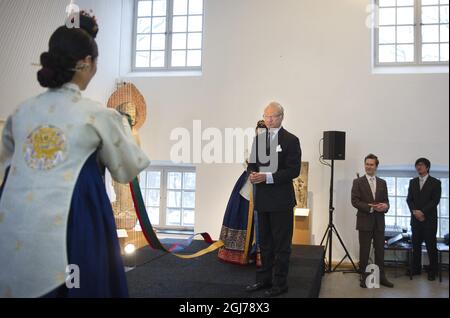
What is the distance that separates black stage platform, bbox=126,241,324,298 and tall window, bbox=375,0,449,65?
3.03m

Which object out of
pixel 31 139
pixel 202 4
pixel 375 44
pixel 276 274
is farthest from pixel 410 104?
pixel 31 139

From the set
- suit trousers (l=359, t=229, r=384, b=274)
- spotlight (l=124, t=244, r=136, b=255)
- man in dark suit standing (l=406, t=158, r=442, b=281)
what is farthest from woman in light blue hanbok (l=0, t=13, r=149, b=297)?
suit trousers (l=359, t=229, r=384, b=274)

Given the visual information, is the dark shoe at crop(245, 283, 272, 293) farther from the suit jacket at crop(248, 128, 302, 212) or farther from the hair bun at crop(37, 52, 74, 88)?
the hair bun at crop(37, 52, 74, 88)

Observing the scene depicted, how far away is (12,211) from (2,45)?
2557 mm

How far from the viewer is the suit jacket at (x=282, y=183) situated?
9.66 ft

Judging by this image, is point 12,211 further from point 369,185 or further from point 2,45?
point 369,185

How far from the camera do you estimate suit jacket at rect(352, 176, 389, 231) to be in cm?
467

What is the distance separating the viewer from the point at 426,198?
4.43 metres

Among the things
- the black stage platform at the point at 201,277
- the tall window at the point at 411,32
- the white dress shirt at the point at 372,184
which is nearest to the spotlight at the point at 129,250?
the black stage platform at the point at 201,277

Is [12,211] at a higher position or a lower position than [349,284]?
higher

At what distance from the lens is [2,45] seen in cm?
357

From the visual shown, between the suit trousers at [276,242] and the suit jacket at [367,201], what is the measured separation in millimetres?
1938

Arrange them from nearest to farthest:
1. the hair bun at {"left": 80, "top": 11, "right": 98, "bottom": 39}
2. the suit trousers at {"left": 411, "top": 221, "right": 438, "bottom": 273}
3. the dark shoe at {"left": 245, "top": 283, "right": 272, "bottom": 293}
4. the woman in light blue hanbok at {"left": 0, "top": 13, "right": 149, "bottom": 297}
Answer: the woman in light blue hanbok at {"left": 0, "top": 13, "right": 149, "bottom": 297}
the hair bun at {"left": 80, "top": 11, "right": 98, "bottom": 39}
the dark shoe at {"left": 245, "top": 283, "right": 272, "bottom": 293}
the suit trousers at {"left": 411, "top": 221, "right": 438, "bottom": 273}

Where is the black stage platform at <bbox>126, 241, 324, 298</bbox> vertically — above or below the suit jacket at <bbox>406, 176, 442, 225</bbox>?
below
